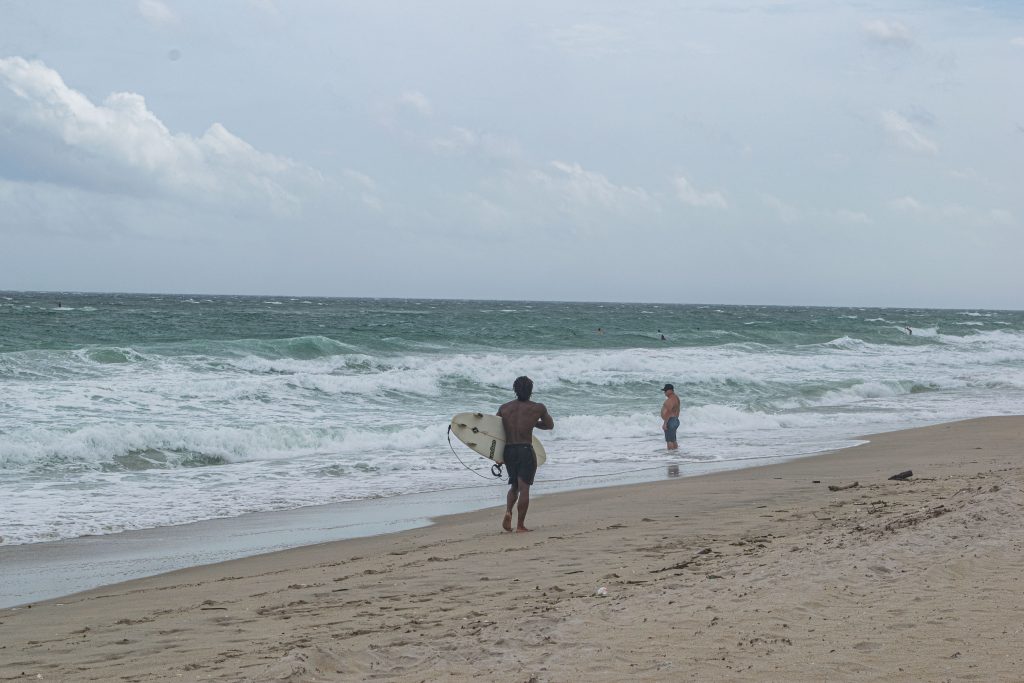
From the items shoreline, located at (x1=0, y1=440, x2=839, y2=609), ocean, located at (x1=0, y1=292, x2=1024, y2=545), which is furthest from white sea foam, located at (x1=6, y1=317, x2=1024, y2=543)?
shoreline, located at (x1=0, y1=440, x2=839, y2=609)

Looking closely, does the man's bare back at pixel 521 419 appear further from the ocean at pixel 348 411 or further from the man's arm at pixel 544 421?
the ocean at pixel 348 411

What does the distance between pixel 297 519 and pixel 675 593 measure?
215 inches

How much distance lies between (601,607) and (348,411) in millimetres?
14847

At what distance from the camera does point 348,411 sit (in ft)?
64.1

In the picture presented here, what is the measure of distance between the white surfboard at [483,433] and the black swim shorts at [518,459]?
22cm

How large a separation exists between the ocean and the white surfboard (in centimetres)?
173

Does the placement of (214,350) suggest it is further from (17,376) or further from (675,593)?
(675,593)

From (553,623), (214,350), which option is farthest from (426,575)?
(214,350)

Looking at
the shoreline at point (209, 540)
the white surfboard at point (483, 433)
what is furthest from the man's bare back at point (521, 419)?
the shoreline at point (209, 540)

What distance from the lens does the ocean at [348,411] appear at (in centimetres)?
1173

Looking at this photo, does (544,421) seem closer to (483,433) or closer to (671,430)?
(483,433)

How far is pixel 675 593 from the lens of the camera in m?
5.38

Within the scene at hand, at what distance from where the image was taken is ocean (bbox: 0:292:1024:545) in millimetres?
11727

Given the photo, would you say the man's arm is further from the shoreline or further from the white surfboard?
the shoreline
